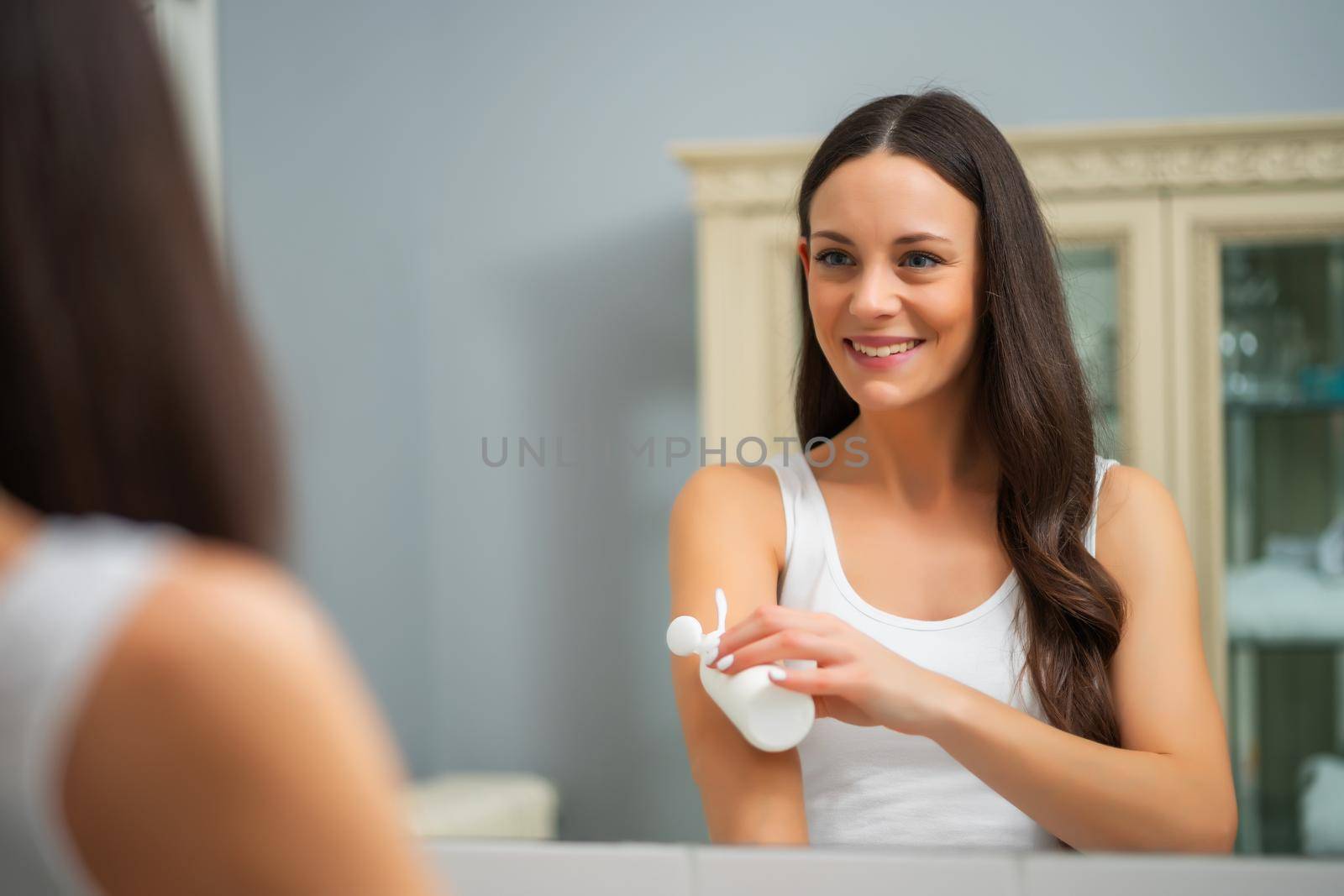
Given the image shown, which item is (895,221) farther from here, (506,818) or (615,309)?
(506,818)

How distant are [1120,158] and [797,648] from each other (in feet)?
1.26

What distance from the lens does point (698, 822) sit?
60 centimetres

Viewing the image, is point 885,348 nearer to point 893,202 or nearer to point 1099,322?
point 893,202

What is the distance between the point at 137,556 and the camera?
19 cm

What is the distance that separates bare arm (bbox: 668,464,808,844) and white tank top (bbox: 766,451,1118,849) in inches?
0.7

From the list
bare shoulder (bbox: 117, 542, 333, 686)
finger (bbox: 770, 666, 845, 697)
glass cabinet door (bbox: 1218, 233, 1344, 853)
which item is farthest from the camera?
glass cabinet door (bbox: 1218, 233, 1344, 853)

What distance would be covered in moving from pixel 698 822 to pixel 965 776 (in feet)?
0.47

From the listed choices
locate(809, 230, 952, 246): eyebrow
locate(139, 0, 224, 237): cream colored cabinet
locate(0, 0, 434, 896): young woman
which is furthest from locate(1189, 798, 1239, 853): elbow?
locate(139, 0, 224, 237): cream colored cabinet

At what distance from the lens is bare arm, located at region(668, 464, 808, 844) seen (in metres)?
0.56

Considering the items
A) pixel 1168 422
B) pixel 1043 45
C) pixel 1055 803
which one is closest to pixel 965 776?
pixel 1055 803

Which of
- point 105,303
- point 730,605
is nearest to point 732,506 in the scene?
point 730,605

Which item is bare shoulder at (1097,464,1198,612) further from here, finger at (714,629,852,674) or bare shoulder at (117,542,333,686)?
bare shoulder at (117,542,333,686)

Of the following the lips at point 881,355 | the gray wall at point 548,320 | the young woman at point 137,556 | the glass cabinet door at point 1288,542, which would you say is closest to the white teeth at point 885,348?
the lips at point 881,355

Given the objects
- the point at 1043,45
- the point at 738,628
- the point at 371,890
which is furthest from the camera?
the point at 1043,45
